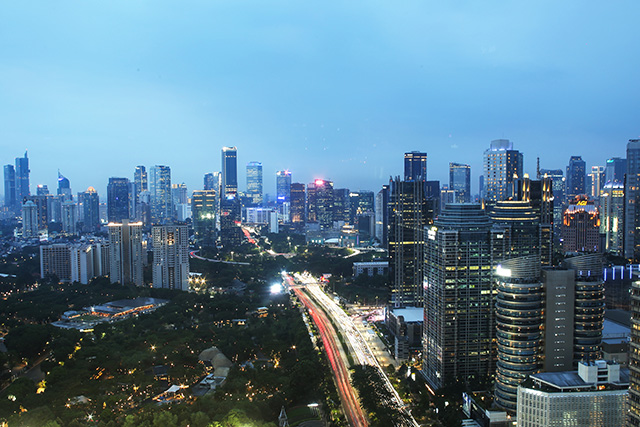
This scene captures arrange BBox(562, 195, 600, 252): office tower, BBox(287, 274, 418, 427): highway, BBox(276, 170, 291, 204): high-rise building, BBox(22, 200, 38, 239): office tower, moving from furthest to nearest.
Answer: BBox(276, 170, 291, 204): high-rise building → BBox(22, 200, 38, 239): office tower → BBox(562, 195, 600, 252): office tower → BBox(287, 274, 418, 427): highway

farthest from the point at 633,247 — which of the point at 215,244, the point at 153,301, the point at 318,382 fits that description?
the point at 215,244

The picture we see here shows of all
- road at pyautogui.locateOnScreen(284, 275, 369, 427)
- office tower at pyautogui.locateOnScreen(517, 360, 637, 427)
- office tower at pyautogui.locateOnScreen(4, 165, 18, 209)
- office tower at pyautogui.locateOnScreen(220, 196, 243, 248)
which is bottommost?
road at pyautogui.locateOnScreen(284, 275, 369, 427)

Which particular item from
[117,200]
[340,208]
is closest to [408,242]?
[340,208]

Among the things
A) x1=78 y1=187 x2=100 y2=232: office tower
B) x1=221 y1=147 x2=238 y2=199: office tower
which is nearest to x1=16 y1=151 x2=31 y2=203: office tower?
x1=78 y1=187 x2=100 y2=232: office tower

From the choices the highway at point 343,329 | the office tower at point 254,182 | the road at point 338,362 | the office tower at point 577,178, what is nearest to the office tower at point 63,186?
the office tower at point 254,182

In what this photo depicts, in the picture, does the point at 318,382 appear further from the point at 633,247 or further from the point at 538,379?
the point at 633,247

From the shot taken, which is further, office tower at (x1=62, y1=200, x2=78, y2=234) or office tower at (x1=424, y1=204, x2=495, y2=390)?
office tower at (x1=62, y1=200, x2=78, y2=234)

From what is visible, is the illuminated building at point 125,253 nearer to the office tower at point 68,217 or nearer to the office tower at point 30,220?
the office tower at point 30,220

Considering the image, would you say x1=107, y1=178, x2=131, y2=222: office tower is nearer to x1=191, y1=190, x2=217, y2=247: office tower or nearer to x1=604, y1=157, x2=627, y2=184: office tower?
x1=191, y1=190, x2=217, y2=247: office tower
